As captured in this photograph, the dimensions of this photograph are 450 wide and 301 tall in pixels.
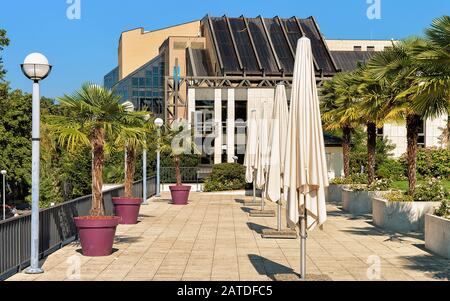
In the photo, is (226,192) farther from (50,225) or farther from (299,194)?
(299,194)

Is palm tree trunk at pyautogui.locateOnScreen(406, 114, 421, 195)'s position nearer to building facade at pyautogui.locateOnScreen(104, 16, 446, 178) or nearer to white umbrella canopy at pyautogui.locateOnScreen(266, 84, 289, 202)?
white umbrella canopy at pyautogui.locateOnScreen(266, 84, 289, 202)

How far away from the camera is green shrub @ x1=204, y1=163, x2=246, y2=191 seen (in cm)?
3192

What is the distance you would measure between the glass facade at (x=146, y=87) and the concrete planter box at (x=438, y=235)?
4923 centimetres

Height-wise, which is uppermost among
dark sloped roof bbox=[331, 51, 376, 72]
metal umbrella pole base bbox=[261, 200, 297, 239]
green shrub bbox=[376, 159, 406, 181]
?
dark sloped roof bbox=[331, 51, 376, 72]

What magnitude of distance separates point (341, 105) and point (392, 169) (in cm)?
1442

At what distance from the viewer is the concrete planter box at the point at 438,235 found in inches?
432

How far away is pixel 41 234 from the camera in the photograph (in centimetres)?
1087

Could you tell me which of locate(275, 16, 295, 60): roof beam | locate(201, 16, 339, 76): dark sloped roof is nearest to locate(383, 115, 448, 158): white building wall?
locate(201, 16, 339, 76): dark sloped roof

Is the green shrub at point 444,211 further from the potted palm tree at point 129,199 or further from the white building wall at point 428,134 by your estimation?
the white building wall at point 428,134

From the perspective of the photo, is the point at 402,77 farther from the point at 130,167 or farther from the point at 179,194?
the point at 179,194

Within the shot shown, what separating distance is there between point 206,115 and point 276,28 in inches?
643

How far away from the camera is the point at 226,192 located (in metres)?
31.1

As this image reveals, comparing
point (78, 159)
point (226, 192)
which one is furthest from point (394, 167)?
point (78, 159)

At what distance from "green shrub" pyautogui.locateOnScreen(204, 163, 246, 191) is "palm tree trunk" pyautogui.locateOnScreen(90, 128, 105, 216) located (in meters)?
19.9
